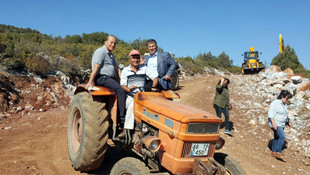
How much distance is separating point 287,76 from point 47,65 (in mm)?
13203

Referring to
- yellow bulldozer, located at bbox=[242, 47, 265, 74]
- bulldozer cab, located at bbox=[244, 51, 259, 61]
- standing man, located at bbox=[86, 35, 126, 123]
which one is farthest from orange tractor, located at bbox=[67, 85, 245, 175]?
bulldozer cab, located at bbox=[244, 51, 259, 61]

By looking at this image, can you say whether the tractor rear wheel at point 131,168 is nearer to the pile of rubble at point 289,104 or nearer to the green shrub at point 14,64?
the pile of rubble at point 289,104

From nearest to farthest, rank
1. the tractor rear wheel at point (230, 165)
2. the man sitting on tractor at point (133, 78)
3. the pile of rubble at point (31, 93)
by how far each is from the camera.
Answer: the tractor rear wheel at point (230, 165)
the man sitting on tractor at point (133, 78)
the pile of rubble at point (31, 93)

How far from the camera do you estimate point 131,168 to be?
9.59 ft

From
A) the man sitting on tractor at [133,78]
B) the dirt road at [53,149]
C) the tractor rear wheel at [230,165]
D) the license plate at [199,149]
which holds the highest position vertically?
the man sitting on tractor at [133,78]

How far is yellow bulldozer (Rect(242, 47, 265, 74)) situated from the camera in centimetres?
2339

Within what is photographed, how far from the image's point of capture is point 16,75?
8.98m

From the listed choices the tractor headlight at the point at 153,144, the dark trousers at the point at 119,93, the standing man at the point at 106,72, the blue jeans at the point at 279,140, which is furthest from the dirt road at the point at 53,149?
the tractor headlight at the point at 153,144

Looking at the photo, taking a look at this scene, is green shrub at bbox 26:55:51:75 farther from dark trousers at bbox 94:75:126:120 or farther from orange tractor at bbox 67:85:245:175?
dark trousers at bbox 94:75:126:120

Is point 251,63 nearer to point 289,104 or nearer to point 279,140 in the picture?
point 289,104

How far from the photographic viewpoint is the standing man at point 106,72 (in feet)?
12.2

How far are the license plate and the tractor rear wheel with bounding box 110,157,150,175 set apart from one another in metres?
0.65

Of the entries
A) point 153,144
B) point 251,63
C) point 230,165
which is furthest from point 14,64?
point 251,63

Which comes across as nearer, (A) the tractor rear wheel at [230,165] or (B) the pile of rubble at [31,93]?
(A) the tractor rear wheel at [230,165]
